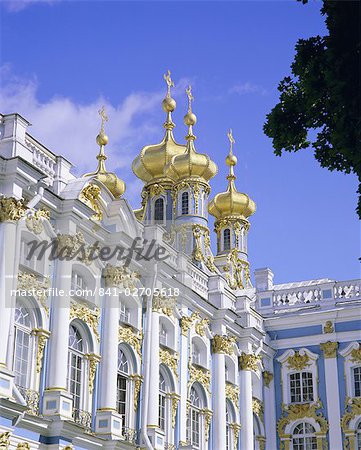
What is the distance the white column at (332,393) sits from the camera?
1019 inches

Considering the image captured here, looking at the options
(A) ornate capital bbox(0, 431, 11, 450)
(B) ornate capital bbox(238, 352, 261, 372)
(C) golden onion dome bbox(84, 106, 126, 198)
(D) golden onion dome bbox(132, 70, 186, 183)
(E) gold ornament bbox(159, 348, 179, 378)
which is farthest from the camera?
(D) golden onion dome bbox(132, 70, 186, 183)

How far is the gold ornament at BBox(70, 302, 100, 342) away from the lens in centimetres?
1854

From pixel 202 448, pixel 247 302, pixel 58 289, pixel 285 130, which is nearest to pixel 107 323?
pixel 58 289

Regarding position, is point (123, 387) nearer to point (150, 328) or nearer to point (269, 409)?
point (150, 328)

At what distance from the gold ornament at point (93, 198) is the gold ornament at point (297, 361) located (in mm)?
9533

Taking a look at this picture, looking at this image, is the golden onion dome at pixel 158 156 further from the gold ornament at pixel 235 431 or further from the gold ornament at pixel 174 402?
the gold ornament at pixel 174 402

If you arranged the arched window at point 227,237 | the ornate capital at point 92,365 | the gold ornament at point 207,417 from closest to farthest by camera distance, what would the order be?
the ornate capital at point 92,365 → the gold ornament at point 207,417 → the arched window at point 227,237

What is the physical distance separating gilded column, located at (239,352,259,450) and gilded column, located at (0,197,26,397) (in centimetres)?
1029

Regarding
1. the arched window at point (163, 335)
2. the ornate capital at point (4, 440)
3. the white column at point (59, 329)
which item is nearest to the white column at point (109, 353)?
the white column at point (59, 329)

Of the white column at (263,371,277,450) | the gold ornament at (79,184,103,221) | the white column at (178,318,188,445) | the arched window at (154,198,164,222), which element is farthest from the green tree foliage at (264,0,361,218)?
the arched window at (154,198,164,222)

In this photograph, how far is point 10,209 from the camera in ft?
55.2

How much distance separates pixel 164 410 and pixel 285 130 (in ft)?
40.7

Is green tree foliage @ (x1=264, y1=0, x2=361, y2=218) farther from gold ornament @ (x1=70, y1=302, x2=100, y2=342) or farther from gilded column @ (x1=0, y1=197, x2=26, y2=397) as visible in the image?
gold ornament @ (x1=70, y1=302, x2=100, y2=342)

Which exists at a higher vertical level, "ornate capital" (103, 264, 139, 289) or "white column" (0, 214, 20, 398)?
"ornate capital" (103, 264, 139, 289)
